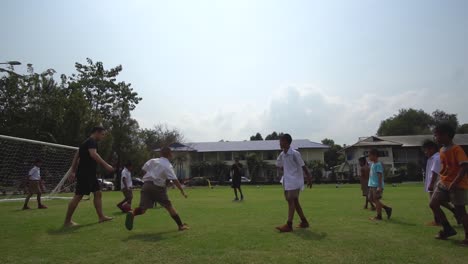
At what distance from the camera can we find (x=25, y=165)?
67.0 ft

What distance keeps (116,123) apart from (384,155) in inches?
1887

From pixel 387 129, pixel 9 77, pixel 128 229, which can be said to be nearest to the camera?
pixel 128 229

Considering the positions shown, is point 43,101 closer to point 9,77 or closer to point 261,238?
point 9,77

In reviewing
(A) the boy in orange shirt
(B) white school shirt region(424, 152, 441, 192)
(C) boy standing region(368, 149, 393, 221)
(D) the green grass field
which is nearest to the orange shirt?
(A) the boy in orange shirt

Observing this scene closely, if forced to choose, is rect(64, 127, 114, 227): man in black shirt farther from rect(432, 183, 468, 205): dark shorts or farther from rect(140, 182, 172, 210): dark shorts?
rect(432, 183, 468, 205): dark shorts

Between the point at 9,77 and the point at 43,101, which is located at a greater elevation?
the point at 9,77

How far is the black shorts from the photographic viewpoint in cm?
851

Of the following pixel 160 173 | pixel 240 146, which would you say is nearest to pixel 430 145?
pixel 160 173

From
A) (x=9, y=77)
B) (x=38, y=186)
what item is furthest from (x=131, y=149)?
(x=38, y=186)

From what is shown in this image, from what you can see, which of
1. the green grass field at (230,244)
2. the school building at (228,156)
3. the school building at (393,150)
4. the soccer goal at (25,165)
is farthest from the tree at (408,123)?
the green grass field at (230,244)

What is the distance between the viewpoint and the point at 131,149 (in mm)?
49438

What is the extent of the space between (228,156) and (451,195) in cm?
6659

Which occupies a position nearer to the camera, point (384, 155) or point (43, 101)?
point (43, 101)

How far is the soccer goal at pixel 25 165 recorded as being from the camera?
63.0 feet
